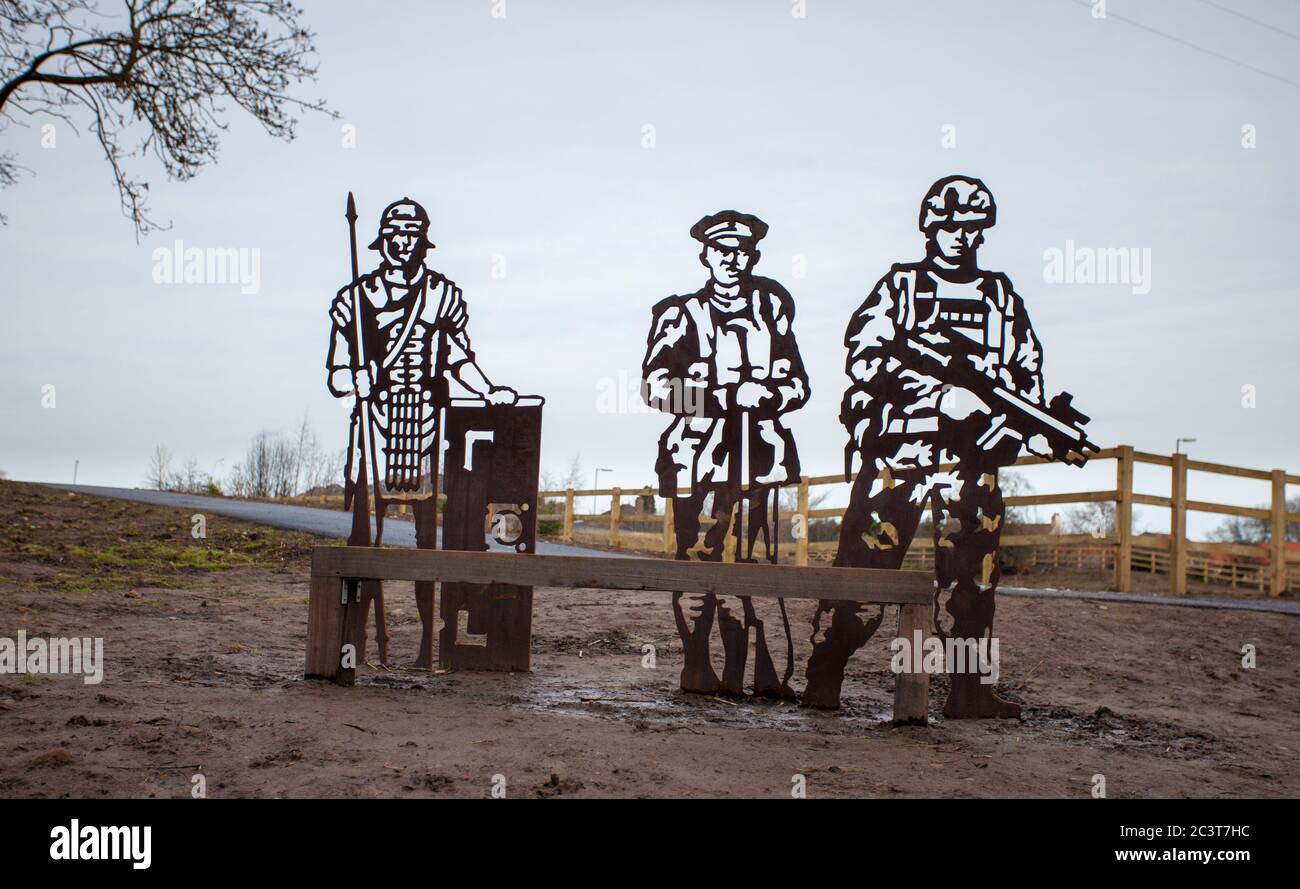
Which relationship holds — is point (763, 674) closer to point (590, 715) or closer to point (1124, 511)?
point (590, 715)

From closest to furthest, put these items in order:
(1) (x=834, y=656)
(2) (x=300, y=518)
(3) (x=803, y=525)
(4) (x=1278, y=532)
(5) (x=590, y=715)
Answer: (5) (x=590, y=715) → (1) (x=834, y=656) → (4) (x=1278, y=532) → (3) (x=803, y=525) → (2) (x=300, y=518)

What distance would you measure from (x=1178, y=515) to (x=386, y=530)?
12.3m

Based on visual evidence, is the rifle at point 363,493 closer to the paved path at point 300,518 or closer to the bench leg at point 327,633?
the bench leg at point 327,633

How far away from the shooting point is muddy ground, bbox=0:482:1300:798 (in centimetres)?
456

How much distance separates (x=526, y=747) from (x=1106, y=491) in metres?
9.55

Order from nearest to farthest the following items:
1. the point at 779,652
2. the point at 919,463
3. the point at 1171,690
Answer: the point at 919,463 < the point at 1171,690 < the point at 779,652

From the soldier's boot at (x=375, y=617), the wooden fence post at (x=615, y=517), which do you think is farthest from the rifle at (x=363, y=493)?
the wooden fence post at (x=615, y=517)

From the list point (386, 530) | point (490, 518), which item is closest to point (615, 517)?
point (386, 530)

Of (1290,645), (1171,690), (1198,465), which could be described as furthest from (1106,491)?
(1171,690)

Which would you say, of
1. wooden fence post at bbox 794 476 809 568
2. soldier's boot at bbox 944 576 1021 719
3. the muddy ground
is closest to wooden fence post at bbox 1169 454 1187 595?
the muddy ground

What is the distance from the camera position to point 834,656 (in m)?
7.07

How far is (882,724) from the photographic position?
648cm

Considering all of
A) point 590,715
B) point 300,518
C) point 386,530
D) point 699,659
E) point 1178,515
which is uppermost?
point 1178,515
